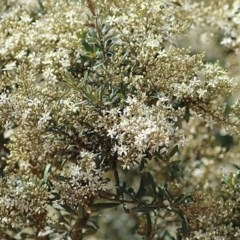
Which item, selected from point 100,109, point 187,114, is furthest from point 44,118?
point 187,114

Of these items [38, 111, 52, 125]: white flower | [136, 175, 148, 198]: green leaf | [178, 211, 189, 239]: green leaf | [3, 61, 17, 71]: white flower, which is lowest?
[178, 211, 189, 239]: green leaf

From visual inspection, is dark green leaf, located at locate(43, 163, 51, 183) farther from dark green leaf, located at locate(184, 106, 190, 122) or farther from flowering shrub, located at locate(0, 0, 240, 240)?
dark green leaf, located at locate(184, 106, 190, 122)

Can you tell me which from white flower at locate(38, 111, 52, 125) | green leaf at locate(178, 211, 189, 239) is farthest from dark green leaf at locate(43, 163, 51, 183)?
green leaf at locate(178, 211, 189, 239)

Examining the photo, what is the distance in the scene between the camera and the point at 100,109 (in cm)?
112

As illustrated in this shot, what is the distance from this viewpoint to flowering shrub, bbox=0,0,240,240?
1.11 metres

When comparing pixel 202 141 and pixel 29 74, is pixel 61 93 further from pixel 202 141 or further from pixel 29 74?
pixel 202 141

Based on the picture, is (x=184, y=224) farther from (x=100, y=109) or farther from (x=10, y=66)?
(x=10, y=66)

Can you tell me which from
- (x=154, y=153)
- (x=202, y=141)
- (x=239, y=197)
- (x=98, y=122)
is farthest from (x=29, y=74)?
(x=202, y=141)

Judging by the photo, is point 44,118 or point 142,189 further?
point 142,189

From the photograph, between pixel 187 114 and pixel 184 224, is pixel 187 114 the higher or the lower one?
the higher one

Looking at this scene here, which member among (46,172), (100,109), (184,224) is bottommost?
(184,224)

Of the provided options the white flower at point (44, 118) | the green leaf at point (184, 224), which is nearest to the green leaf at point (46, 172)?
the white flower at point (44, 118)

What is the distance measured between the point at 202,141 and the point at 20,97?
0.66m

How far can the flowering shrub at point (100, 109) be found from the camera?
111 centimetres
